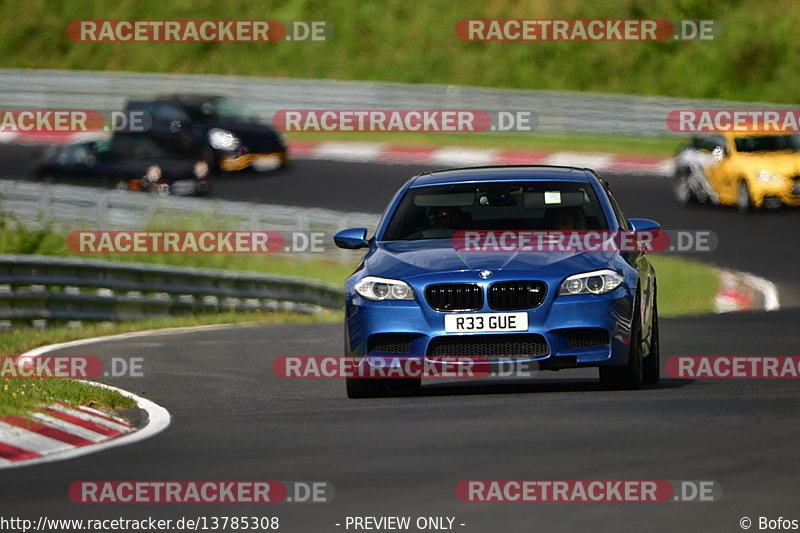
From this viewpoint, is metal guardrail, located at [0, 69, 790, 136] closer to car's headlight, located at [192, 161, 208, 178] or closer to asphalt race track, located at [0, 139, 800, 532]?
car's headlight, located at [192, 161, 208, 178]

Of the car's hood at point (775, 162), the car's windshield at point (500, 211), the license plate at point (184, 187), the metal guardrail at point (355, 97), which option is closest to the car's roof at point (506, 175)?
the car's windshield at point (500, 211)

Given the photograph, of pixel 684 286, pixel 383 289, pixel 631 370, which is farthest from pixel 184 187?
pixel 631 370

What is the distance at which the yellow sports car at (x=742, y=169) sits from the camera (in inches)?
1171

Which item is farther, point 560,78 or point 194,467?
point 560,78

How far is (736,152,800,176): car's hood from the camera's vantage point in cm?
2961

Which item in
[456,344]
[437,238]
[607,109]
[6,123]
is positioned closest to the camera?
[456,344]

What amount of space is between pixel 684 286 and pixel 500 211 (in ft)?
46.9

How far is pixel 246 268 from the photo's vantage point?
2894 centimetres

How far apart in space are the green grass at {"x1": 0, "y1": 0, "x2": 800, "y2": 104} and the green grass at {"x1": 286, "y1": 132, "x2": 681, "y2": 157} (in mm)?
4246

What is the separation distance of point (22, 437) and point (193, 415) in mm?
1477

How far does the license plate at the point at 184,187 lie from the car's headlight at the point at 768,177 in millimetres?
10162

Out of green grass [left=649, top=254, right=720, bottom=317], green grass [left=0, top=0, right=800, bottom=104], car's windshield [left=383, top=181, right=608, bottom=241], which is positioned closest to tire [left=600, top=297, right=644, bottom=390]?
car's windshield [left=383, top=181, right=608, bottom=241]

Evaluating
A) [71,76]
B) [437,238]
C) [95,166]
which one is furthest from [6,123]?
[437,238]

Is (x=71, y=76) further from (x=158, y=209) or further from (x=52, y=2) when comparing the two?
(x=158, y=209)
